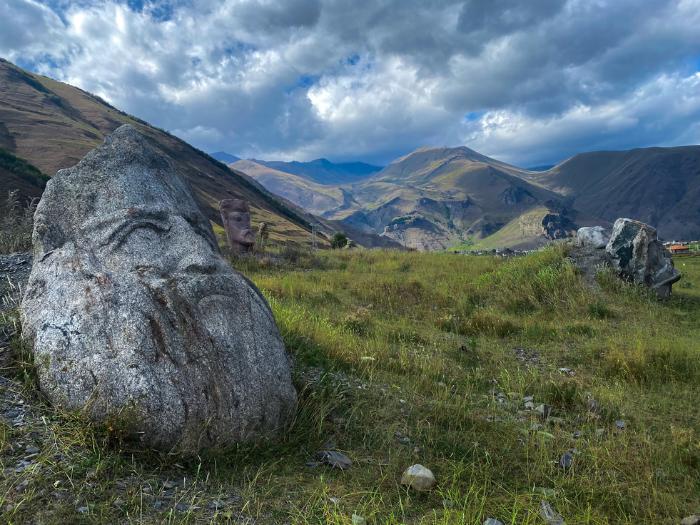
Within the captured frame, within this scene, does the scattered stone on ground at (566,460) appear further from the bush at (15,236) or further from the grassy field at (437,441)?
the bush at (15,236)

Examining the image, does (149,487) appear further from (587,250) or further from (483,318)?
(587,250)

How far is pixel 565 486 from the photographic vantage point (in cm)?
405

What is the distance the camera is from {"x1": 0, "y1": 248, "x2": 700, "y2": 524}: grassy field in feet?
11.6

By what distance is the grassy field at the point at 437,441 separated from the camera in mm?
3537

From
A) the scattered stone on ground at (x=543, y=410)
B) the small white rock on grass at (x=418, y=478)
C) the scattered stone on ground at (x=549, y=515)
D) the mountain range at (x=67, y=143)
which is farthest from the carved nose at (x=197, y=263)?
the mountain range at (x=67, y=143)

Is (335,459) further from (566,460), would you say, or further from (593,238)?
(593,238)

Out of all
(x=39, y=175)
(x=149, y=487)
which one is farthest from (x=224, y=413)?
(x=39, y=175)

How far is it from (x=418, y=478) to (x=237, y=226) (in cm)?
1898

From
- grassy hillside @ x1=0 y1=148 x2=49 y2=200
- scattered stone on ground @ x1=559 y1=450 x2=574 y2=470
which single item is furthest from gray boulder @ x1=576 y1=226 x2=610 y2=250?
grassy hillside @ x1=0 y1=148 x2=49 y2=200

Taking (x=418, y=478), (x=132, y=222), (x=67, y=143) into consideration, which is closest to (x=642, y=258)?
(x=418, y=478)

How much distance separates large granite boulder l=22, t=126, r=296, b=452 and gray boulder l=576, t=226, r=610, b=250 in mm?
12147

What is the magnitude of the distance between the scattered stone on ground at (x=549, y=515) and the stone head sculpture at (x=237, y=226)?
18.2m

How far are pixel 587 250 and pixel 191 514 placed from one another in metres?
13.7

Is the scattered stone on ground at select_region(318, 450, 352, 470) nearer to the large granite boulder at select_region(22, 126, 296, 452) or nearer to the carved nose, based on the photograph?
the large granite boulder at select_region(22, 126, 296, 452)
